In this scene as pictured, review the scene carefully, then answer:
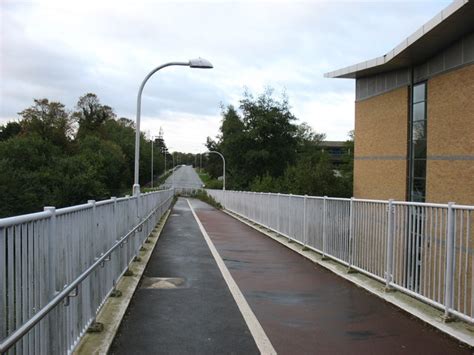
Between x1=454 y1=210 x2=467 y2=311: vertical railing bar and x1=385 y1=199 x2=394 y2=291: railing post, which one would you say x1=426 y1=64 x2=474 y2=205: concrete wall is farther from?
x1=454 y1=210 x2=467 y2=311: vertical railing bar

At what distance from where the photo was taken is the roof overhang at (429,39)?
63.4 feet

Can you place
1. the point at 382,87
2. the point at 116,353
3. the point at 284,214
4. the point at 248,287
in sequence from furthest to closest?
the point at 382,87 → the point at 284,214 → the point at 248,287 → the point at 116,353

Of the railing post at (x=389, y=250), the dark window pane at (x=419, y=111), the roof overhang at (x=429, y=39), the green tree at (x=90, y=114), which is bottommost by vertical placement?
the railing post at (x=389, y=250)

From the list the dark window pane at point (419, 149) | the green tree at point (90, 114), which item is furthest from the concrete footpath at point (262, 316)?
the green tree at point (90, 114)

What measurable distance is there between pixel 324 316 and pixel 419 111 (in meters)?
21.2

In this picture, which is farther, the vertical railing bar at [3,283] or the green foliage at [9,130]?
the green foliage at [9,130]

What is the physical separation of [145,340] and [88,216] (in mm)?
1526

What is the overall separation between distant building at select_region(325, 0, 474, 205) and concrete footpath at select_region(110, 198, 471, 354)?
1281 cm

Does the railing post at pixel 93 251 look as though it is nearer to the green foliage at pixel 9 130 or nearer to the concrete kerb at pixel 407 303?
the concrete kerb at pixel 407 303

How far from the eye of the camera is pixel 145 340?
18.9 feet

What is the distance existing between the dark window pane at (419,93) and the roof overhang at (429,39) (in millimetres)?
1186

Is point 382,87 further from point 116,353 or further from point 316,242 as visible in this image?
point 116,353

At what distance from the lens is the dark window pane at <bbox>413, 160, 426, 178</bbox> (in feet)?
81.0

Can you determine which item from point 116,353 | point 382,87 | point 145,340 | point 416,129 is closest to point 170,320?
point 145,340
